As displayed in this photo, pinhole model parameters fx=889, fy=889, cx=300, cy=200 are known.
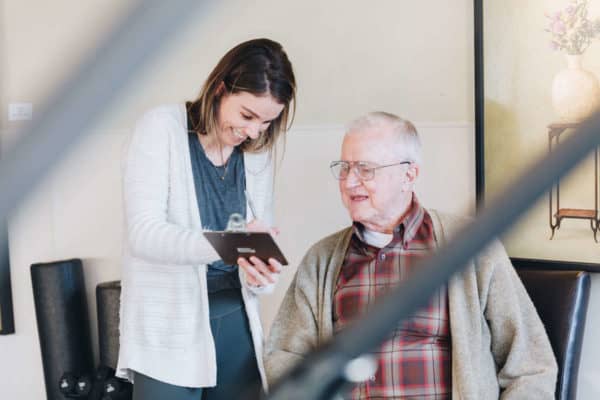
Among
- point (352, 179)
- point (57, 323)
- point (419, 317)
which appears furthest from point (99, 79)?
point (57, 323)

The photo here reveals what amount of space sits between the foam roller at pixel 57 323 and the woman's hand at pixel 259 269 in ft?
5.24

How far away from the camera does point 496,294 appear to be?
206cm

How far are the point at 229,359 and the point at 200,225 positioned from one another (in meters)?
0.36

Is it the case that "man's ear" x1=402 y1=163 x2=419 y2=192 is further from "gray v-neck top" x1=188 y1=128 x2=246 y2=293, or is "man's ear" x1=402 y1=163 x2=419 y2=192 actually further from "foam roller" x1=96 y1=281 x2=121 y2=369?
"foam roller" x1=96 y1=281 x2=121 y2=369

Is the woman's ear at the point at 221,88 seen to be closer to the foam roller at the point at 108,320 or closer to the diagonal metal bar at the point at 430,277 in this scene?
the foam roller at the point at 108,320

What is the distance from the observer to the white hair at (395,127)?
7.39ft

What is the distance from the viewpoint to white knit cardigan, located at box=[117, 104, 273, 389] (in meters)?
2.14

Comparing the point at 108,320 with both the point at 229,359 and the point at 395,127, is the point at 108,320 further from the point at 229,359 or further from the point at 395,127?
the point at 395,127

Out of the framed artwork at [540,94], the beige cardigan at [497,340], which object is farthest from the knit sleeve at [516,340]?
the framed artwork at [540,94]

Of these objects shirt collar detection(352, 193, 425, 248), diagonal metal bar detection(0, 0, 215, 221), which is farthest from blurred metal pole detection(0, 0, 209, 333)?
shirt collar detection(352, 193, 425, 248)

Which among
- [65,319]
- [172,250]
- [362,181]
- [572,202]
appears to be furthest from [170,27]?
[65,319]

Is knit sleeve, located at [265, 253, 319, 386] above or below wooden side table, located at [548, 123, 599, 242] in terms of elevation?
below

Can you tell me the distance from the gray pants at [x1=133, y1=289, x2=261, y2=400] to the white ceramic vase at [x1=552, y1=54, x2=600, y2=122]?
1104 millimetres

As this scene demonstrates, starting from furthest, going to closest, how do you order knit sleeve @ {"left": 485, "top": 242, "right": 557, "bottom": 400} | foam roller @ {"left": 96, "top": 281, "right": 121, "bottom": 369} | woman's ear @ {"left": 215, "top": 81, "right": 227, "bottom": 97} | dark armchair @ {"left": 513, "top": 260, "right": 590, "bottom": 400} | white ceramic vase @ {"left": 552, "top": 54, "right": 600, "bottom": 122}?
foam roller @ {"left": 96, "top": 281, "right": 121, "bottom": 369}
white ceramic vase @ {"left": 552, "top": 54, "right": 600, "bottom": 122}
woman's ear @ {"left": 215, "top": 81, "right": 227, "bottom": 97}
dark armchair @ {"left": 513, "top": 260, "right": 590, "bottom": 400}
knit sleeve @ {"left": 485, "top": 242, "right": 557, "bottom": 400}
